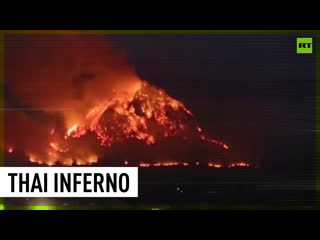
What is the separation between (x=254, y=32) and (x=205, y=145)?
102 centimetres

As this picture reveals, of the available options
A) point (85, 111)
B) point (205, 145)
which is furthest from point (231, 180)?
point (85, 111)

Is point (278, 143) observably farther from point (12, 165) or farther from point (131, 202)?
point (12, 165)

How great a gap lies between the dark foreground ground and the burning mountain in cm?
13

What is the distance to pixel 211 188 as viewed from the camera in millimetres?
8062

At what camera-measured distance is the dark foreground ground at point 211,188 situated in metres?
8.05

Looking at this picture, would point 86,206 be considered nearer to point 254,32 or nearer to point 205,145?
point 205,145

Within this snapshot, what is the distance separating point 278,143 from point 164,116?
970mm

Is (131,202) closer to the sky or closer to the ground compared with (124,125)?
closer to the ground

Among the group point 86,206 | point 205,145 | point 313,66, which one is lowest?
point 86,206

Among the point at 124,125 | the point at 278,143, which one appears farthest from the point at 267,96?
the point at 124,125

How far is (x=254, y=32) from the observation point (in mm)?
8070

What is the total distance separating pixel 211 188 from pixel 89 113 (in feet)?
3.88

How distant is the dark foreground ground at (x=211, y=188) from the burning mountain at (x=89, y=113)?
134mm

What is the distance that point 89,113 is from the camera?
8.07m
